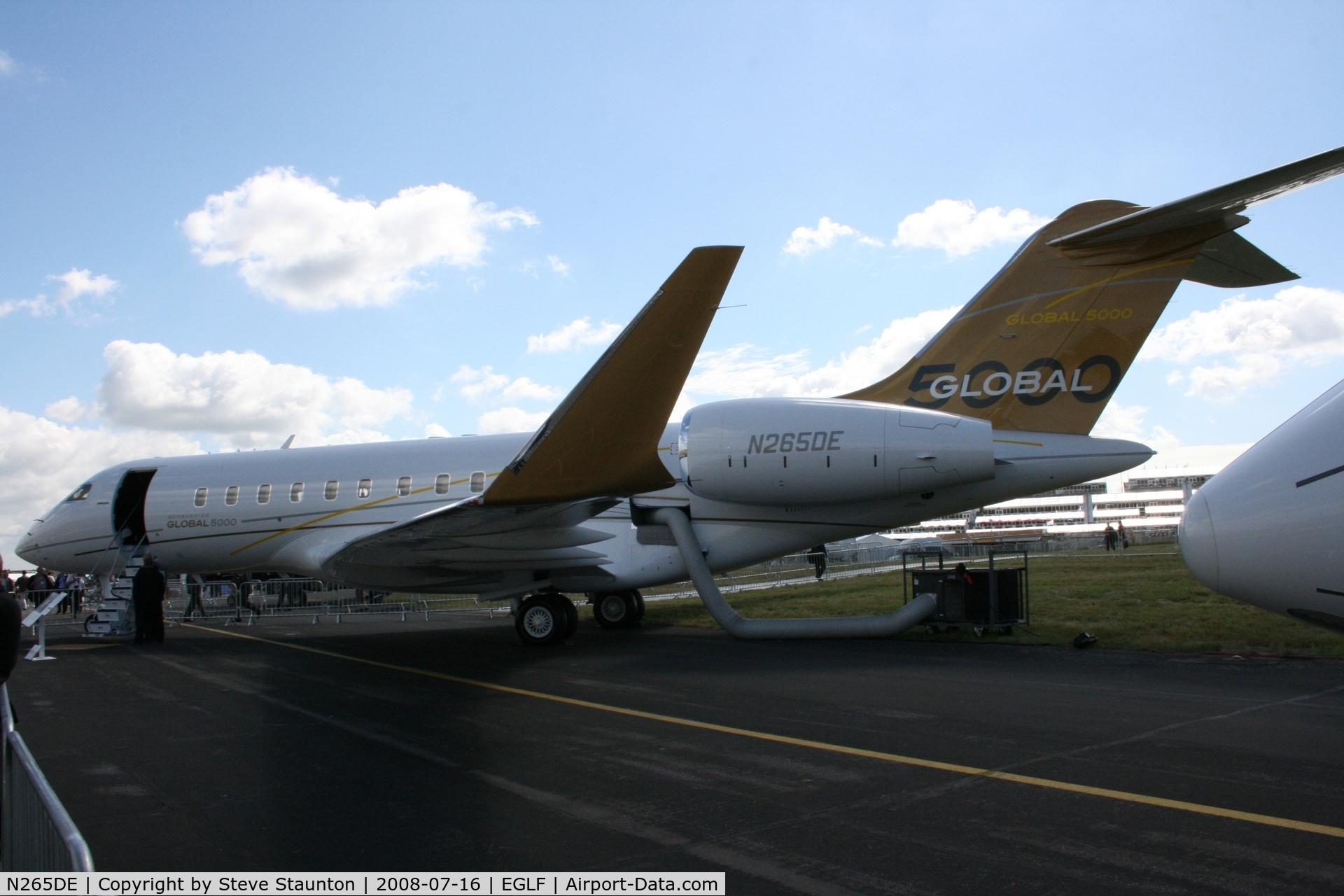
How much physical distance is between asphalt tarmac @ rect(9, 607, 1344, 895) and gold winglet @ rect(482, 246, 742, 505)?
2.10 metres

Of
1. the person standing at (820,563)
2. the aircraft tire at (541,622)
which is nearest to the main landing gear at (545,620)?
the aircraft tire at (541,622)

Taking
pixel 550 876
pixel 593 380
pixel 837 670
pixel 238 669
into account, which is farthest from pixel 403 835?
pixel 238 669

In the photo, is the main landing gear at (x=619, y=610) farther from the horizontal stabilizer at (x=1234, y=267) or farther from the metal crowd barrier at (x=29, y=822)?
the metal crowd barrier at (x=29, y=822)

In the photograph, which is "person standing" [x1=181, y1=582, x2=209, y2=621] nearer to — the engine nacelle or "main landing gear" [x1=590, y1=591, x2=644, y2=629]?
"main landing gear" [x1=590, y1=591, x2=644, y2=629]

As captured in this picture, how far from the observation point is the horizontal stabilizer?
10477 millimetres

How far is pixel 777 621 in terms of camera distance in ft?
41.9

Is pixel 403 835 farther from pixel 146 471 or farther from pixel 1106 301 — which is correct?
pixel 146 471

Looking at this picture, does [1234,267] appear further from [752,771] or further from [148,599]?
[148,599]

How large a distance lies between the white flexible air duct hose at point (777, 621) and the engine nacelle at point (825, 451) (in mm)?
882

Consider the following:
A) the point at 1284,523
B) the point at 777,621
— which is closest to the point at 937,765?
the point at 1284,523

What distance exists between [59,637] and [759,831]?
1854cm

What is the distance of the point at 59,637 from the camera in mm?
17562

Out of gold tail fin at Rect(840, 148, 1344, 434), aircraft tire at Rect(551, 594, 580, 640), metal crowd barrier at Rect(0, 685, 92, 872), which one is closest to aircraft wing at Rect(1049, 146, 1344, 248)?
gold tail fin at Rect(840, 148, 1344, 434)

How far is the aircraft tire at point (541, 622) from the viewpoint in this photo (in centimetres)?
1282
